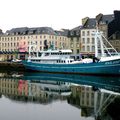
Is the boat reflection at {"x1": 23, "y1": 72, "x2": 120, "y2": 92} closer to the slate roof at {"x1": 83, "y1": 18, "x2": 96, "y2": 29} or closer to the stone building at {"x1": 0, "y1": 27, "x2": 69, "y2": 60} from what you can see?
the slate roof at {"x1": 83, "y1": 18, "x2": 96, "y2": 29}

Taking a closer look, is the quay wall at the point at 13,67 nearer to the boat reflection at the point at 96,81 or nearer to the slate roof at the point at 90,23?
the boat reflection at the point at 96,81

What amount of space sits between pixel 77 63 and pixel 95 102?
2627cm

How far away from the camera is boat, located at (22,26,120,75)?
42875 mm

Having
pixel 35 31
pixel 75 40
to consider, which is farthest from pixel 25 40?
pixel 75 40

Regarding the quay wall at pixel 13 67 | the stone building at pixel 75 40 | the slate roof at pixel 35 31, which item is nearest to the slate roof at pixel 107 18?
the stone building at pixel 75 40

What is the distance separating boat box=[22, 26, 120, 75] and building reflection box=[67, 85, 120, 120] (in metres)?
14.8

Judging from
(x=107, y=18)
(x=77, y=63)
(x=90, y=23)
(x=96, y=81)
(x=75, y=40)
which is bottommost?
(x=96, y=81)

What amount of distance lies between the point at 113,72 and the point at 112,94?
17.9 m

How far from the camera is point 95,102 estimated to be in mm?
22234

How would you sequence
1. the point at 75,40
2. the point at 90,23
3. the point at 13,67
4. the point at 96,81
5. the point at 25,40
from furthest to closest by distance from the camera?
the point at 25,40 < the point at 75,40 < the point at 90,23 < the point at 13,67 < the point at 96,81

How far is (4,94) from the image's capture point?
27031 millimetres

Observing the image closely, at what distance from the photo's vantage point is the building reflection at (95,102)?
60.7 feet

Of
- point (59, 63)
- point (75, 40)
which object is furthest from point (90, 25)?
point (59, 63)

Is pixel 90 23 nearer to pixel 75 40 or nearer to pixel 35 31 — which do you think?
pixel 75 40
